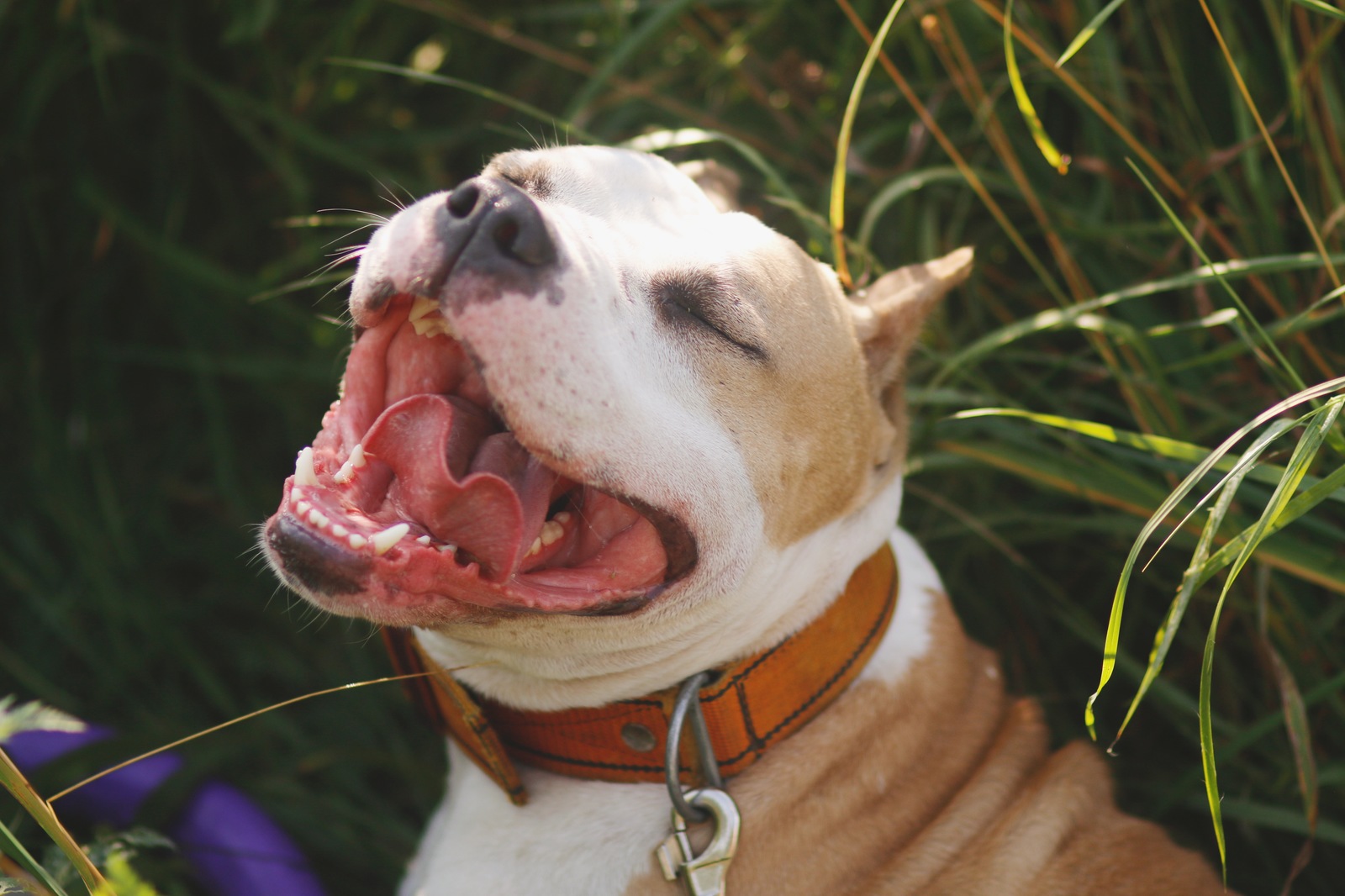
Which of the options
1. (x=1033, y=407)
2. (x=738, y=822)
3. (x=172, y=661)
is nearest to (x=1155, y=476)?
(x=1033, y=407)

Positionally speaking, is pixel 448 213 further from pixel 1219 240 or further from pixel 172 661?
pixel 172 661

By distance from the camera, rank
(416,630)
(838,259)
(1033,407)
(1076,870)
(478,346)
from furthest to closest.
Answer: (1033,407)
(838,259)
(416,630)
(1076,870)
(478,346)

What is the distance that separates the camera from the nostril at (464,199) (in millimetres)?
1773

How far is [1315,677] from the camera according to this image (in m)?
2.52

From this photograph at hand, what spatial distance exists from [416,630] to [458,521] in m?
0.53

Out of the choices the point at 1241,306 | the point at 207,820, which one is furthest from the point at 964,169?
the point at 207,820

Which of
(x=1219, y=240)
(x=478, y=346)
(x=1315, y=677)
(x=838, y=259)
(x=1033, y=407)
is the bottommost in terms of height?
(x=1315, y=677)

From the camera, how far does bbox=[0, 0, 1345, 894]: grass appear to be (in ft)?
8.42

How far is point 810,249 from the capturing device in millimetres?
2846

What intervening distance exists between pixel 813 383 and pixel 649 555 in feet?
1.60

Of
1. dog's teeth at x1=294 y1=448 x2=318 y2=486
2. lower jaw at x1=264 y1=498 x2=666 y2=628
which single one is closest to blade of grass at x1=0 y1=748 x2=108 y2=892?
lower jaw at x1=264 y1=498 x2=666 y2=628

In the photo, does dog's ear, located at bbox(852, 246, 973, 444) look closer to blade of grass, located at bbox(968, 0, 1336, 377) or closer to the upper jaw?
blade of grass, located at bbox(968, 0, 1336, 377)

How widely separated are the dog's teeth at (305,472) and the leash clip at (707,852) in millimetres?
863

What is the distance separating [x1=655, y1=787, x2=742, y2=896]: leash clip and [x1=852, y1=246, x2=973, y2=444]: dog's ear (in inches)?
36.9
